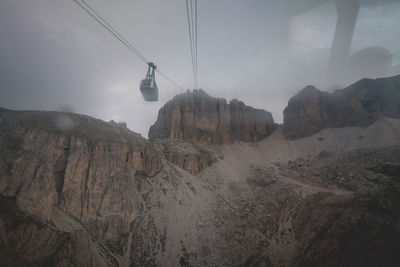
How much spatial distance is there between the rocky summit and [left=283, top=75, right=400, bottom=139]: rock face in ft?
58.9

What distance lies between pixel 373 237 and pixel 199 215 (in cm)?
1574

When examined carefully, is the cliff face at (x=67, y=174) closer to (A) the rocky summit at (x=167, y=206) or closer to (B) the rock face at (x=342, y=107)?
(A) the rocky summit at (x=167, y=206)

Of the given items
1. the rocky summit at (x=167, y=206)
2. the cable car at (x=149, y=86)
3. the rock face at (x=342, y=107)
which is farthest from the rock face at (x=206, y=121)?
the cable car at (x=149, y=86)

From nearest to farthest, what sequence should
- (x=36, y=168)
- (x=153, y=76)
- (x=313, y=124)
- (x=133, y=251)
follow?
(x=36, y=168), (x=133, y=251), (x=153, y=76), (x=313, y=124)

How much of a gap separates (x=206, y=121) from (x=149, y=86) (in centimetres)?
3236

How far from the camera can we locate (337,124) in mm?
46562

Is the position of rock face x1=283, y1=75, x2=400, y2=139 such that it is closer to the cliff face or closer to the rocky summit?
the rocky summit

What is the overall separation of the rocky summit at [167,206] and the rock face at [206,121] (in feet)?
46.2

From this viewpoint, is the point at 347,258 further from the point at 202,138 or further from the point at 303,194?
the point at 202,138

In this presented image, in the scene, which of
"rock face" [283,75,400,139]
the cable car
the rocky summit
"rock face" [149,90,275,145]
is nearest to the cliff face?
the rocky summit

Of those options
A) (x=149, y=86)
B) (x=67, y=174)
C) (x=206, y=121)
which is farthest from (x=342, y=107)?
(x=67, y=174)

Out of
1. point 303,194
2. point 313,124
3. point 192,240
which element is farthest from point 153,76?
point 313,124

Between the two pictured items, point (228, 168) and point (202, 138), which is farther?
point (202, 138)

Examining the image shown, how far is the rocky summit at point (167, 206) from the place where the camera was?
352 inches
